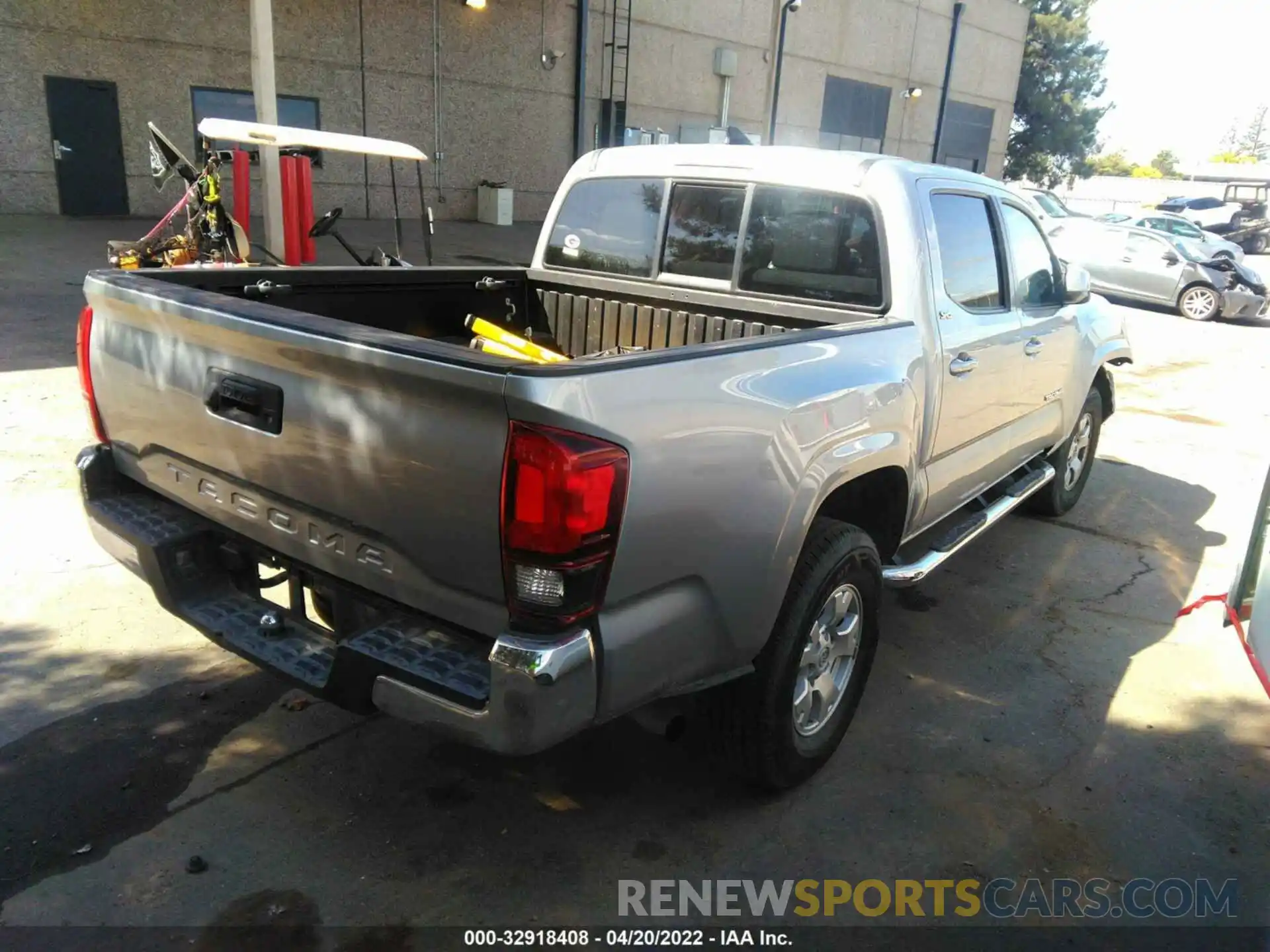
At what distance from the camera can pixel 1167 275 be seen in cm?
1639

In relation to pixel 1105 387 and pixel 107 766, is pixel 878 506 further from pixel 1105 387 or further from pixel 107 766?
pixel 1105 387

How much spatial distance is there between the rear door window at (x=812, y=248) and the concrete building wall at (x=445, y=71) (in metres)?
15.7

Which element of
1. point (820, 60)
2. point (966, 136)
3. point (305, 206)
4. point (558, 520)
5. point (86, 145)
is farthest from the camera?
point (966, 136)

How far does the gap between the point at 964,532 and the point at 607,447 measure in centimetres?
248

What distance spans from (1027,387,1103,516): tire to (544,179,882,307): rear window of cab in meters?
2.54

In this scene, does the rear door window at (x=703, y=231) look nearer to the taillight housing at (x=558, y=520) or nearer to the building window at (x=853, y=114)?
the taillight housing at (x=558, y=520)

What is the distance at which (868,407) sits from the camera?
3014mm

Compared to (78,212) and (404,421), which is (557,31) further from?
(404,421)

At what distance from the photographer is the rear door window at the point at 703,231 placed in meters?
3.91

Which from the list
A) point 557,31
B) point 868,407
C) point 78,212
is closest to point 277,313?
point 868,407

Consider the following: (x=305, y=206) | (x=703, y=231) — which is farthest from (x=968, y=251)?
(x=305, y=206)

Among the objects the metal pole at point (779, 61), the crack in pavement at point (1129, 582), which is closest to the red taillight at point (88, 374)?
the crack in pavement at point (1129, 582)

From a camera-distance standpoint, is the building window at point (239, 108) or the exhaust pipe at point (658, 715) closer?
the exhaust pipe at point (658, 715)

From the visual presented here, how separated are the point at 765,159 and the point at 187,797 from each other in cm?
312
